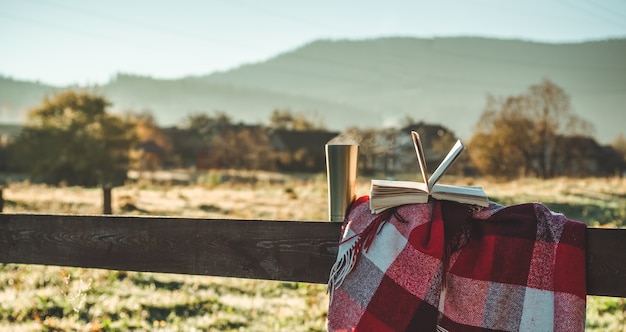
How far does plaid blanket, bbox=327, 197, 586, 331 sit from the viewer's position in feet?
6.10

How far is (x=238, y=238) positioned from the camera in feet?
7.34

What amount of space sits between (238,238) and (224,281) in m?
4.42

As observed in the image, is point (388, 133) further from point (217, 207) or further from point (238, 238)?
point (238, 238)

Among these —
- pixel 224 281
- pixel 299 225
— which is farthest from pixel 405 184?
pixel 224 281

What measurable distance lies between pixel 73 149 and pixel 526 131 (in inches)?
1198

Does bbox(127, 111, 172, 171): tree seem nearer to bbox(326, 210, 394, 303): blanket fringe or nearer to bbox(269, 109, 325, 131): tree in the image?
bbox(269, 109, 325, 131): tree

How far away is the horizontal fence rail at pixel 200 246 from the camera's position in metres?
1.93

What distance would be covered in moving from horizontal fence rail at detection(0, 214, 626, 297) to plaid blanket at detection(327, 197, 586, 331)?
156 millimetres

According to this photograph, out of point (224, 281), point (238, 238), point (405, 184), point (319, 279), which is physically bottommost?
point (224, 281)

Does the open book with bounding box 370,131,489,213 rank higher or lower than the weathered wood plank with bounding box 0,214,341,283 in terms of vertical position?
higher

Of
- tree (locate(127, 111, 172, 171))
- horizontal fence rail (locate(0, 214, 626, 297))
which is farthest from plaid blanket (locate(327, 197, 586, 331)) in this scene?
tree (locate(127, 111, 172, 171))

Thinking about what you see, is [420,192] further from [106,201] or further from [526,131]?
[526,131]

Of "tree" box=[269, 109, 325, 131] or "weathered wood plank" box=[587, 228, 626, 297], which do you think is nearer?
"weathered wood plank" box=[587, 228, 626, 297]

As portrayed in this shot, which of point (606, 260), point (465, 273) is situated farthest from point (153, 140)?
point (606, 260)
